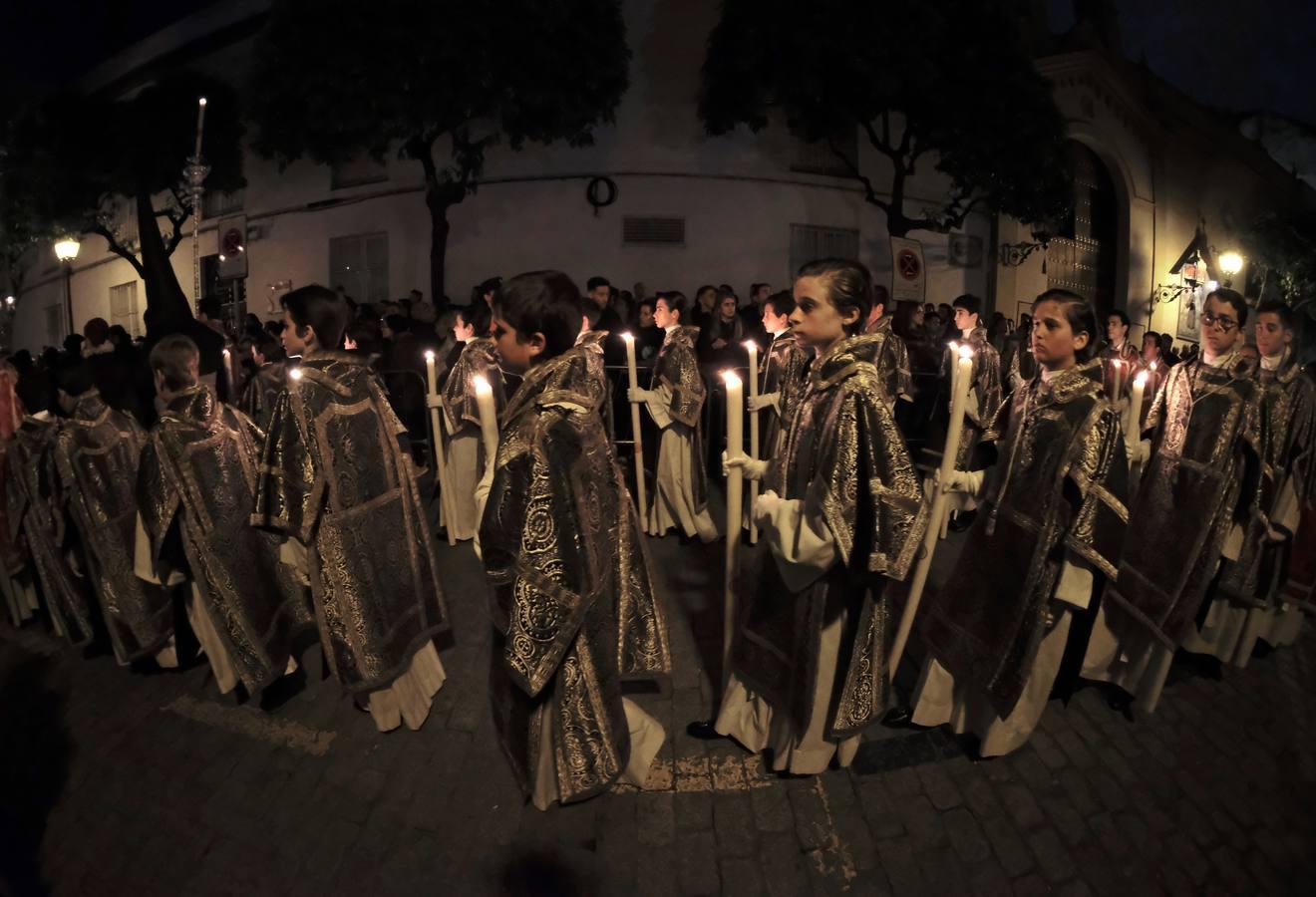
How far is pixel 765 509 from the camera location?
3.02 m

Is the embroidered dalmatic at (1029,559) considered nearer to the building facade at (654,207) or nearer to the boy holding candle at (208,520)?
the boy holding candle at (208,520)

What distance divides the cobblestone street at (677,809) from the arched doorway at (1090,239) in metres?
22.3

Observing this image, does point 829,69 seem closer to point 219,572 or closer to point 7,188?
point 219,572

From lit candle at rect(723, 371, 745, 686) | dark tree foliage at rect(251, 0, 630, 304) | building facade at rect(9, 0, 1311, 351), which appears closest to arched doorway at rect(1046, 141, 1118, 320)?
building facade at rect(9, 0, 1311, 351)

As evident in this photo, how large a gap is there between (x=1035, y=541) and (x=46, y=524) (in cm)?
697

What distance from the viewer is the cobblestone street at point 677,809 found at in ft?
10.5

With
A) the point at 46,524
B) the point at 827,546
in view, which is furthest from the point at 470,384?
the point at 827,546

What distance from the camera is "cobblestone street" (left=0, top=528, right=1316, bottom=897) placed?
3209mm

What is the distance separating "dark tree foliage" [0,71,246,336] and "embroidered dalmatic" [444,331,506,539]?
56.6ft

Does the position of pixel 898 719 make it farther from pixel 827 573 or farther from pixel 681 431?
pixel 681 431

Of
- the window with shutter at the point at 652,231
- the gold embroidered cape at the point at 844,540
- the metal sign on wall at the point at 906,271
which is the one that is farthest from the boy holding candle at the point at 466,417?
the window with shutter at the point at 652,231

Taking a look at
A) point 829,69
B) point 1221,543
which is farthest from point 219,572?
point 829,69

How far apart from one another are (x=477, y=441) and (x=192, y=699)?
3.15 m

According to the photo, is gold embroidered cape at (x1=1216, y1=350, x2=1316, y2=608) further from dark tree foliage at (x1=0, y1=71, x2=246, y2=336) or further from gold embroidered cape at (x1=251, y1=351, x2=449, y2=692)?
dark tree foliage at (x1=0, y1=71, x2=246, y2=336)
